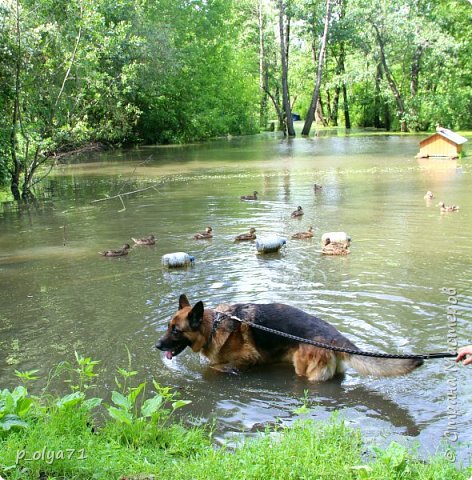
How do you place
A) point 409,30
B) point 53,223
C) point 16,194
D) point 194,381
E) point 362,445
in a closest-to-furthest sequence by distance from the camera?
point 362,445 → point 194,381 → point 53,223 → point 16,194 → point 409,30

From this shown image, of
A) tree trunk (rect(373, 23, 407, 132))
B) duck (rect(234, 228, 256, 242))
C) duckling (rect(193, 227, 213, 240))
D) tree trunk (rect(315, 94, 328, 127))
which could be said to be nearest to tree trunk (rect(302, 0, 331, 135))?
tree trunk (rect(373, 23, 407, 132))

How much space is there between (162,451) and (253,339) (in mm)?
2082

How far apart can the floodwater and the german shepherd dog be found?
0.20 metres

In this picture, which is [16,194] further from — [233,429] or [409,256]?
[233,429]

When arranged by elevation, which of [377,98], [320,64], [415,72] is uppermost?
[320,64]

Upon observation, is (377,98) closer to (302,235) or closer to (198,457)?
(302,235)

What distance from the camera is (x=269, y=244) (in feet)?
37.2

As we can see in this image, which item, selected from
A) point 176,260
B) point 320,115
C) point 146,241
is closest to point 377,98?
point 320,115

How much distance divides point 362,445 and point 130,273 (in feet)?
22.0

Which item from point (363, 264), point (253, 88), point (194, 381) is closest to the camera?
point (194, 381)

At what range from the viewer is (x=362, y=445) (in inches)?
178

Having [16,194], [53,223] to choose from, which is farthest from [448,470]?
[16,194]

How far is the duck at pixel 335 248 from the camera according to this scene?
1096 cm

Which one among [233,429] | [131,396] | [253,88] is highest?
[253,88]
